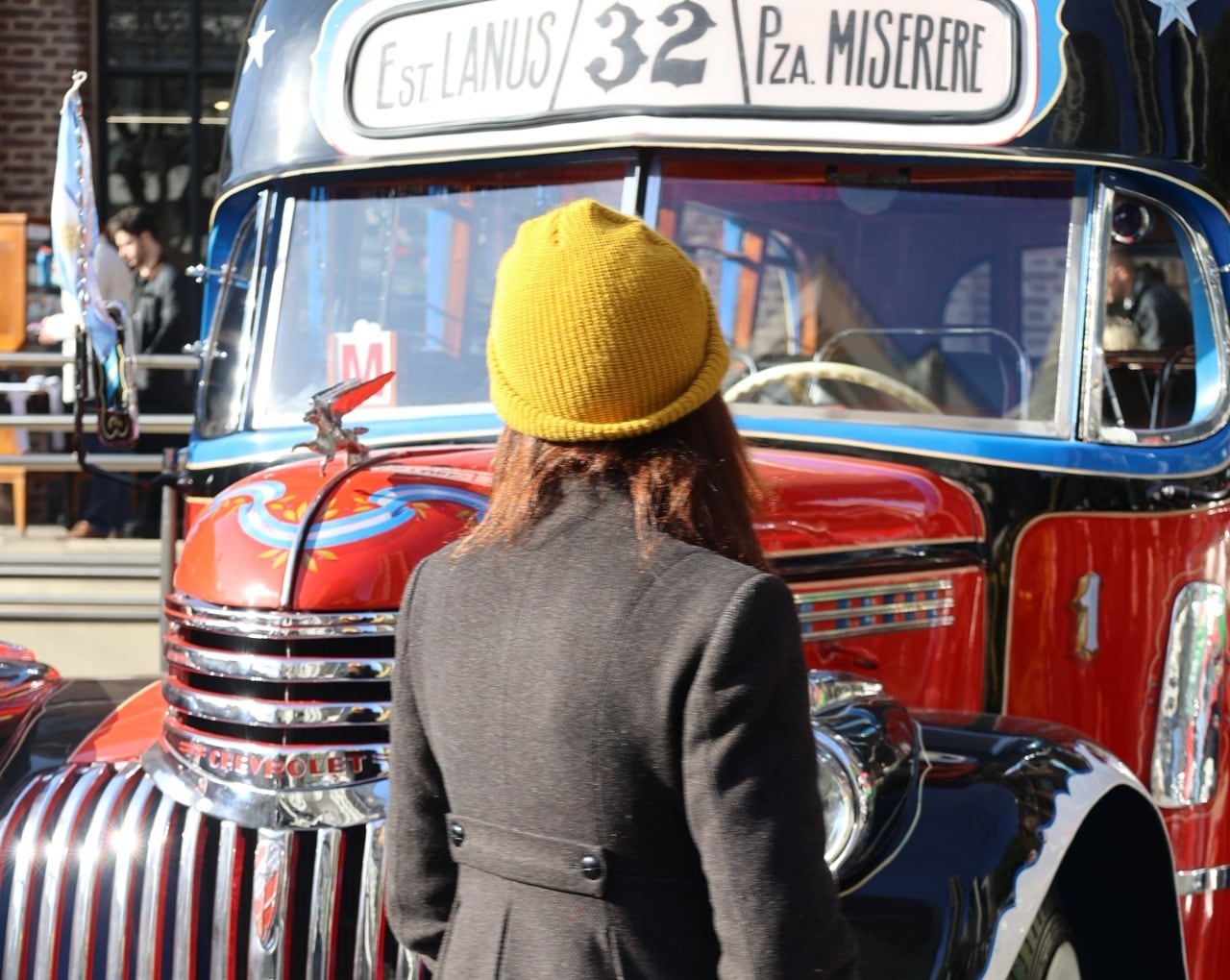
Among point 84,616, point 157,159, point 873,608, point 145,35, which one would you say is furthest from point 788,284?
point 145,35

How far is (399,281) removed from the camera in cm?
354

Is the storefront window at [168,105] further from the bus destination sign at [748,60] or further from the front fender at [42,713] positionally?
the front fender at [42,713]

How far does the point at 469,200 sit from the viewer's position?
3.51 meters

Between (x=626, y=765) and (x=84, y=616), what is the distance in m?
4.56

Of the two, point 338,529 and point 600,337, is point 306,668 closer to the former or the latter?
point 338,529

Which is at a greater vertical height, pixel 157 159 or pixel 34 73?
pixel 34 73

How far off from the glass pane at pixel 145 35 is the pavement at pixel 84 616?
5442 millimetres

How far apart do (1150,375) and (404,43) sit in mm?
1685

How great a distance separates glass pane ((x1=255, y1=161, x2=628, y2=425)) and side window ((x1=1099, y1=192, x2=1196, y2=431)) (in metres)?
0.97

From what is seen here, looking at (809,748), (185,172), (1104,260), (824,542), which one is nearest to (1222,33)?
(1104,260)

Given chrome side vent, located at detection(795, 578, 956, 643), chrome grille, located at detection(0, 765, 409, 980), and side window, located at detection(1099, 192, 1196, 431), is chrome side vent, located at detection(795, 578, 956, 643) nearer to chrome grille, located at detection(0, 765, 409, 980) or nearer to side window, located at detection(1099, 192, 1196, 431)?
side window, located at detection(1099, 192, 1196, 431)

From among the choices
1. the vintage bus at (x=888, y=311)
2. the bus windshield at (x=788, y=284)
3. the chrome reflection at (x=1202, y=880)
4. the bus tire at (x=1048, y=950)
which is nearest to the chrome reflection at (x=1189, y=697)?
the vintage bus at (x=888, y=311)

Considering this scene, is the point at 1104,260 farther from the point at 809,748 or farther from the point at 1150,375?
the point at 809,748

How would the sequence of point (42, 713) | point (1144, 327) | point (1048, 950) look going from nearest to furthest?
point (1048, 950)
point (42, 713)
point (1144, 327)
